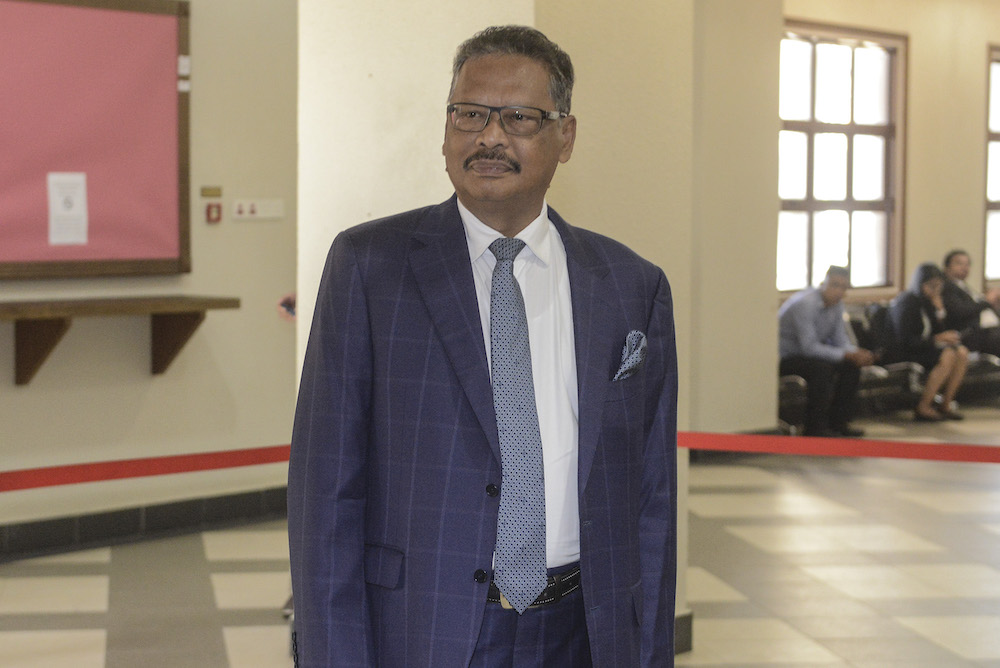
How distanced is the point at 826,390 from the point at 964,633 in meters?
4.37

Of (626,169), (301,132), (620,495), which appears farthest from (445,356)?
(626,169)

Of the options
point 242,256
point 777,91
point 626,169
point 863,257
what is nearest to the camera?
point 626,169

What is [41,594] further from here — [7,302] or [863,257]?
[863,257]

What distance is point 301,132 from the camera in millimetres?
3559

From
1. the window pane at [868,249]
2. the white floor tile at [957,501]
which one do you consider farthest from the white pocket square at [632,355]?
the window pane at [868,249]

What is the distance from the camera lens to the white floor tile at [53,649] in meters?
4.16

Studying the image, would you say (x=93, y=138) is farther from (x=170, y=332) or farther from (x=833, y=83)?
(x=833, y=83)

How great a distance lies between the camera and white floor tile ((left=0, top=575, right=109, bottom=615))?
4.81 metres

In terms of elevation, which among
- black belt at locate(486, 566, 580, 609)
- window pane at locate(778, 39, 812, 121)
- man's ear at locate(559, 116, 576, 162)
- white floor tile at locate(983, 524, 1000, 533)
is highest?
window pane at locate(778, 39, 812, 121)

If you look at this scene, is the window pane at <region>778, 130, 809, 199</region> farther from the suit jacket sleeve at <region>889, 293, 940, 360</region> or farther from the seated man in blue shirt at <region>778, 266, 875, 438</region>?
the seated man in blue shirt at <region>778, 266, 875, 438</region>

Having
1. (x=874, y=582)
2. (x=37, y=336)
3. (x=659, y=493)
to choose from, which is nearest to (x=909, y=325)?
(x=874, y=582)

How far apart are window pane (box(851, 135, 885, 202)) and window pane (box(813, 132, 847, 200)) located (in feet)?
0.52

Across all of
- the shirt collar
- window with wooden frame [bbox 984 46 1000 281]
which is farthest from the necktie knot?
window with wooden frame [bbox 984 46 1000 281]

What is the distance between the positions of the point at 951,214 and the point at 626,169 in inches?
360
